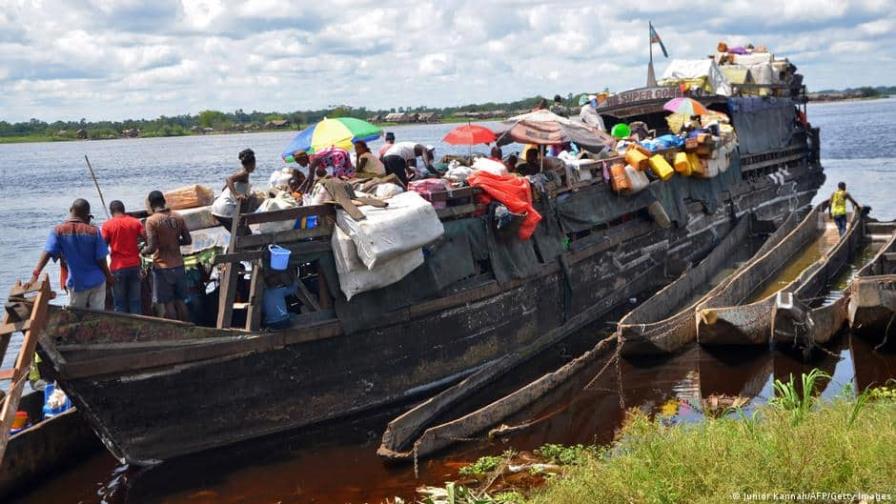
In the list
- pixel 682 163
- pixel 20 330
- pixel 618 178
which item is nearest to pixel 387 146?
pixel 618 178

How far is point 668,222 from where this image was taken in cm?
1507

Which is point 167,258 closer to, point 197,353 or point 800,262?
point 197,353

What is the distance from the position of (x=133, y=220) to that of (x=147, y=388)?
5.75 ft

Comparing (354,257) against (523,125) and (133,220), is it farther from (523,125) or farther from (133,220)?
(523,125)

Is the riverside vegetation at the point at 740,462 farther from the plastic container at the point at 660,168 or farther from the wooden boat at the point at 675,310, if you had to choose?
the plastic container at the point at 660,168

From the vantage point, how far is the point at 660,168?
1464 centimetres

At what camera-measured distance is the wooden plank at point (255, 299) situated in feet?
29.3

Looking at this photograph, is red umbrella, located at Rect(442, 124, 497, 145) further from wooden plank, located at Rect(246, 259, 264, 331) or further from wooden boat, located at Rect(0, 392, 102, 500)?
wooden boat, located at Rect(0, 392, 102, 500)

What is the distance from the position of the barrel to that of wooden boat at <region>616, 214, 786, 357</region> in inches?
65.0

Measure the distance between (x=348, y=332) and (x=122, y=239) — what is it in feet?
8.25

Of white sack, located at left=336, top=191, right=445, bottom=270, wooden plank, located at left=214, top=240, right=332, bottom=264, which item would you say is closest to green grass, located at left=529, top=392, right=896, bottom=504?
white sack, located at left=336, top=191, right=445, bottom=270

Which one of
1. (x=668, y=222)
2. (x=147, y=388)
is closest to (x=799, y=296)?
(x=668, y=222)

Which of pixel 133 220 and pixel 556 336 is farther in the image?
pixel 556 336

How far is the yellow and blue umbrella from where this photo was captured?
11562mm
